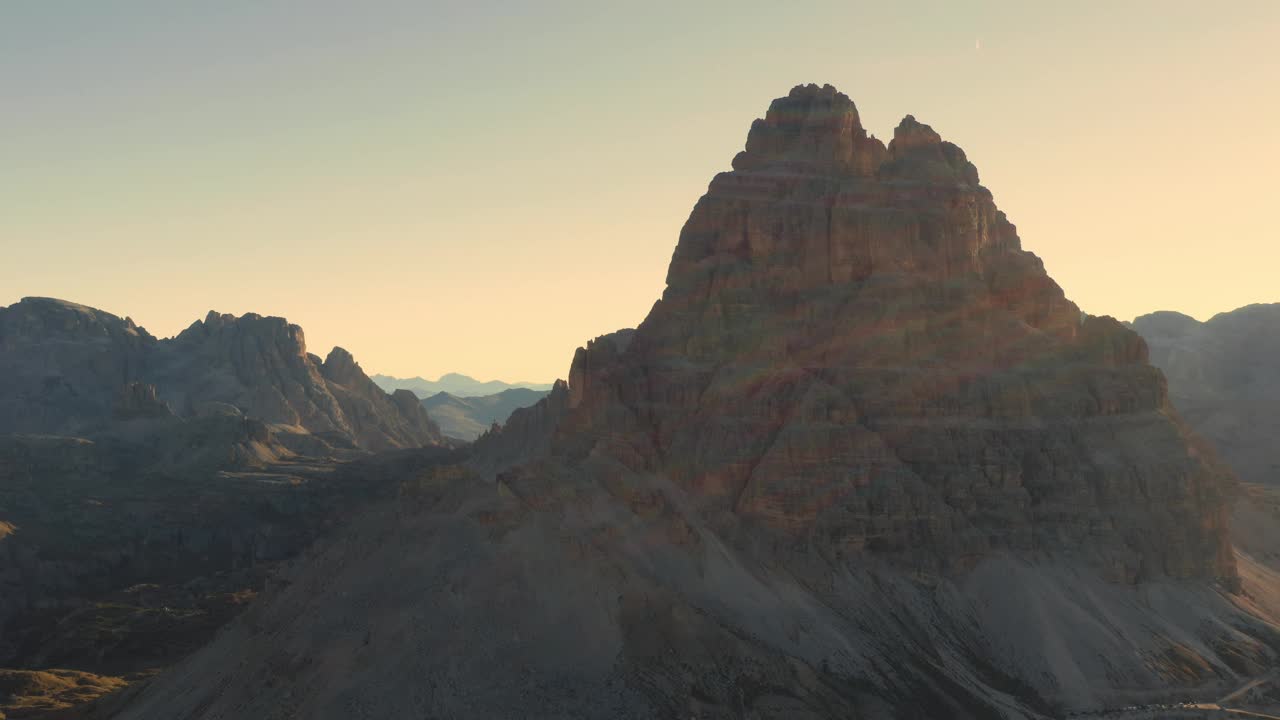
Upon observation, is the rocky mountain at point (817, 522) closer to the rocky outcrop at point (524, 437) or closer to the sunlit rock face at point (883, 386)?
the sunlit rock face at point (883, 386)

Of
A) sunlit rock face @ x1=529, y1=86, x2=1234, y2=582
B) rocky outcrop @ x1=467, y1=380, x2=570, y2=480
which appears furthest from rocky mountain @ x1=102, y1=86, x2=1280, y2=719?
rocky outcrop @ x1=467, y1=380, x2=570, y2=480

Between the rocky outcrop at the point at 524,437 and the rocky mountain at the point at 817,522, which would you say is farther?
the rocky outcrop at the point at 524,437

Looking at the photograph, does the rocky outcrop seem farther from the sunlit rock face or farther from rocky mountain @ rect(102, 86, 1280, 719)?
the sunlit rock face

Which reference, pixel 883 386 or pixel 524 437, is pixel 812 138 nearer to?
pixel 883 386

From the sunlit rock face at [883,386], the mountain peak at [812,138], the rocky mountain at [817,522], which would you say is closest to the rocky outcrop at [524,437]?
the rocky mountain at [817,522]

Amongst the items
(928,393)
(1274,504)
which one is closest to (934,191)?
(928,393)

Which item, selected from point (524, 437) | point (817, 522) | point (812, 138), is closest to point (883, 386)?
point (817, 522)
